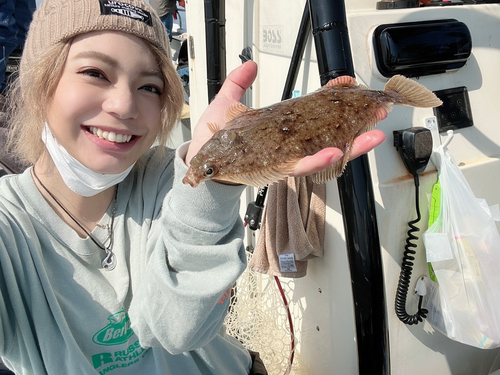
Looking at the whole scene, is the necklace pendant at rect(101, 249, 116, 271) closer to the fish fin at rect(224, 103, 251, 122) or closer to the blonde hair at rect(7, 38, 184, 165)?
the blonde hair at rect(7, 38, 184, 165)

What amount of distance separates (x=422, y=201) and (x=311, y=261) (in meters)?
0.72

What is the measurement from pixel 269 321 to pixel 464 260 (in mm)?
1374

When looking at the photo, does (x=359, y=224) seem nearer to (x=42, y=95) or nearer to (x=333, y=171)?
(x=333, y=171)

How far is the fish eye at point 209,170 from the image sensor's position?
113cm

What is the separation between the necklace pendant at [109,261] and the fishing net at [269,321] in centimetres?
119

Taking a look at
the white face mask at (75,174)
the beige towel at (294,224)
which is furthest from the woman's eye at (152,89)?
the beige towel at (294,224)

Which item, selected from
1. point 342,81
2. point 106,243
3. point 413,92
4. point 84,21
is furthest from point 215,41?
point 106,243

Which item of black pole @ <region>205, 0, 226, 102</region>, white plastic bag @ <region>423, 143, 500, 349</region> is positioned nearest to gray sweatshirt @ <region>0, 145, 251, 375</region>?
white plastic bag @ <region>423, 143, 500, 349</region>

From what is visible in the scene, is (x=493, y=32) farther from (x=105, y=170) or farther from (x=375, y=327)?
(x=105, y=170)

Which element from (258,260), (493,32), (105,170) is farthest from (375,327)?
(493,32)

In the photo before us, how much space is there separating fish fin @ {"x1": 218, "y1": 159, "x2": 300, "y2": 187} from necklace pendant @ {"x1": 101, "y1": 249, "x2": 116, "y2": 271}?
29.1 inches

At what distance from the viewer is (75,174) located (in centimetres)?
152

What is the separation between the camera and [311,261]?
2.13m

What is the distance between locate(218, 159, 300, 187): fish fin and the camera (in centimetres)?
118
